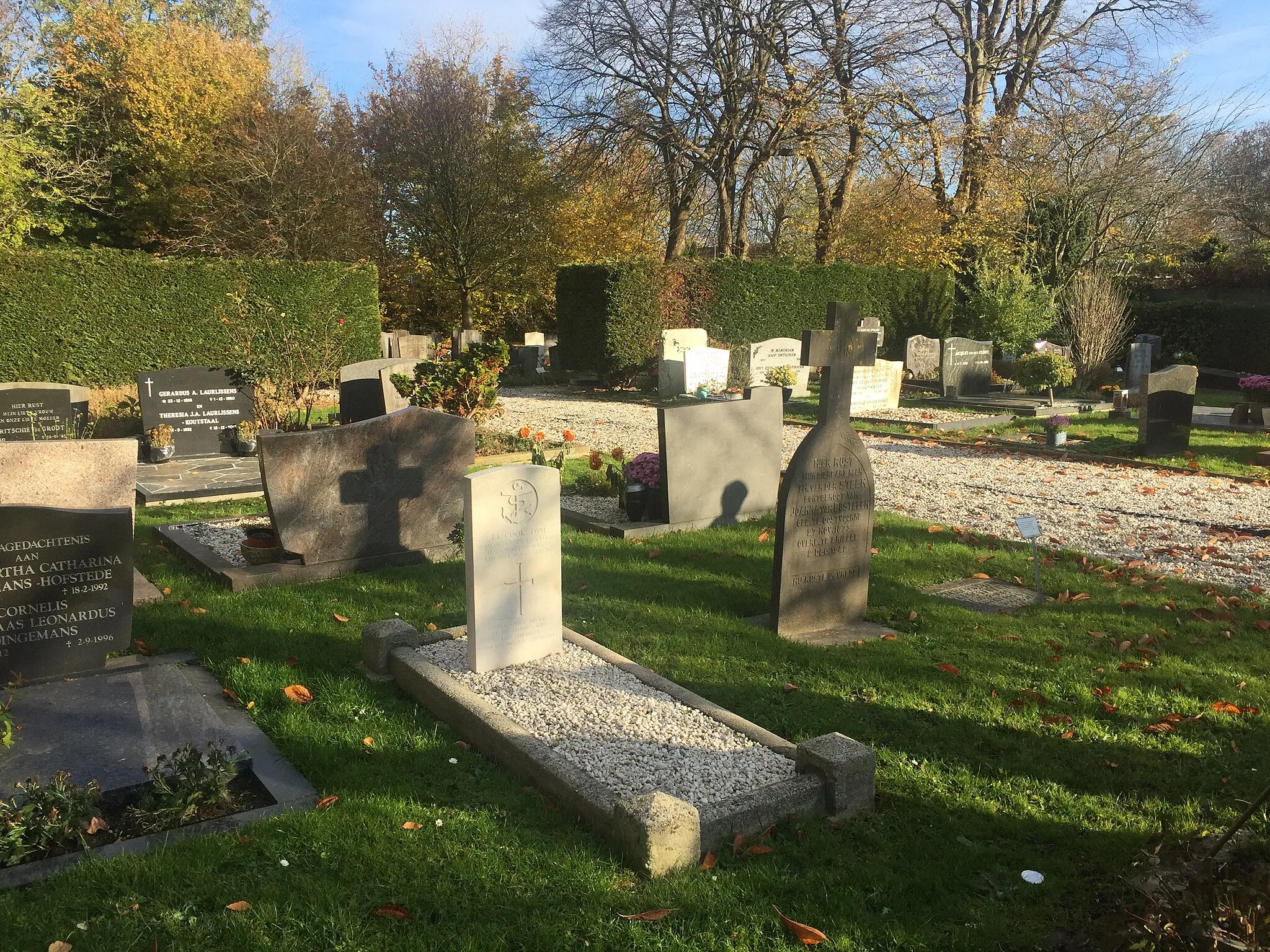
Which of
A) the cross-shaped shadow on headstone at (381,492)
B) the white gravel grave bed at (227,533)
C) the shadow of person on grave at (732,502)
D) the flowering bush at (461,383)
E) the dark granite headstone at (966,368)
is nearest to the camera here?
the cross-shaped shadow on headstone at (381,492)

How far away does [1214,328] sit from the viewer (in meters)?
26.8

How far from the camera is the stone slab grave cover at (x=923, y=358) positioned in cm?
2339

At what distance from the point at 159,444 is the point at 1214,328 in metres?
27.0

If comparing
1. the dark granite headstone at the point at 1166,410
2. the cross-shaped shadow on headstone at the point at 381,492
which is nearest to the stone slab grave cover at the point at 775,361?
the dark granite headstone at the point at 1166,410

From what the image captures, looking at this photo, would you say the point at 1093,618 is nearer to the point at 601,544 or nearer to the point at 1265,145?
the point at 601,544

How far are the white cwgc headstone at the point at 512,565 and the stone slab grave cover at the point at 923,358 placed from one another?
19258 mm

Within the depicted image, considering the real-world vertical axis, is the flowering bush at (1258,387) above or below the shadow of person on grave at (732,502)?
above

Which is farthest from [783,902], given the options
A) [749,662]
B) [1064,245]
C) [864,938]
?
[1064,245]

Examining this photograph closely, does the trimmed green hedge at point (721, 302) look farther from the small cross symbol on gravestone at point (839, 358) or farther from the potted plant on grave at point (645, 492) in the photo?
the small cross symbol on gravestone at point (839, 358)

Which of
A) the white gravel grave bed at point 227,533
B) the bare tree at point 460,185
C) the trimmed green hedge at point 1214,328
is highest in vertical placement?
the bare tree at point 460,185

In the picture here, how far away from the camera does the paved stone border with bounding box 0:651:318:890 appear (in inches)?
137

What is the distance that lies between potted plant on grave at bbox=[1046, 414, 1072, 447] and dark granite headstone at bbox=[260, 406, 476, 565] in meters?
9.59

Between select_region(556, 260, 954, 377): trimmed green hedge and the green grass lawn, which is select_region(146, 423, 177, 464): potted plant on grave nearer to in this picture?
the green grass lawn

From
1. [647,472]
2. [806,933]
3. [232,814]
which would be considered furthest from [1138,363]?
[232,814]
